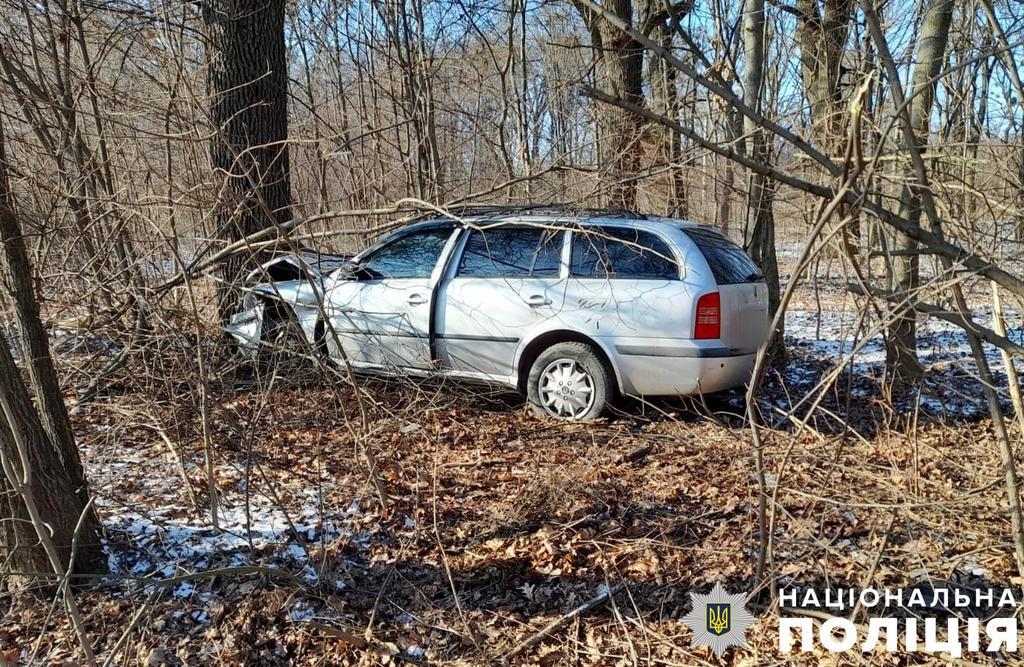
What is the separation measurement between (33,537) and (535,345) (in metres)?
3.48

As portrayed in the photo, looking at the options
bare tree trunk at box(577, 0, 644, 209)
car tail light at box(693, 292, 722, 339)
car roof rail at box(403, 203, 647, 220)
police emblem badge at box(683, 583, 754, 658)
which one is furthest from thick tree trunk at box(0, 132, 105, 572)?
car tail light at box(693, 292, 722, 339)

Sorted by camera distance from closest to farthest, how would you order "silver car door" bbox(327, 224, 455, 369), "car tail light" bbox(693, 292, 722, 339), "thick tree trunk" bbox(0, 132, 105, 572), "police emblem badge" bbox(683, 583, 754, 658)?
1. "police emblem badge" bbox(683, 583, 754, 658)
2. "thick tree trunk" bbox(0, 132, 105, 572)
3. "car tail light" bbox(693, 292, 722, 339)
4. "silver car door" bbox(327, 224, 455, 369)

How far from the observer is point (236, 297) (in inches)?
178

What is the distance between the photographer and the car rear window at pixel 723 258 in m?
5.02

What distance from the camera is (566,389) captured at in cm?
535

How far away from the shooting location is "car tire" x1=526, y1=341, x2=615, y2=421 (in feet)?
17.2

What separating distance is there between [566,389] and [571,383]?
0.21 feet

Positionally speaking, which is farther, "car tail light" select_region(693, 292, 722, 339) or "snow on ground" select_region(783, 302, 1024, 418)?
"snow on ground" select_region(783, 302, 1024, 418)

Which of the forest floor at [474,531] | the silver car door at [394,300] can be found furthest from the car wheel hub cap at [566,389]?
the silver car door at [394,300]

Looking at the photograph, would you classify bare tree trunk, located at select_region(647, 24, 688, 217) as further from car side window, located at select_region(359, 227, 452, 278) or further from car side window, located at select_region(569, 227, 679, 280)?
car side window, located at select_region(359, 227, 452, 278)

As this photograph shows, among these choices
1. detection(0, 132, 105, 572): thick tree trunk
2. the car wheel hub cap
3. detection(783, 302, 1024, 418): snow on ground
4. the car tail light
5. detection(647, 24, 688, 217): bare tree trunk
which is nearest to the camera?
detection(0, 132, 105, 572): thick tree trunk

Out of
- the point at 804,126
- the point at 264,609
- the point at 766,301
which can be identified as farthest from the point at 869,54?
the point at 264,609

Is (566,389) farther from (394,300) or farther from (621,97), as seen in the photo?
(621,97)

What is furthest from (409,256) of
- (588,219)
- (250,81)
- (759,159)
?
(759,159)
